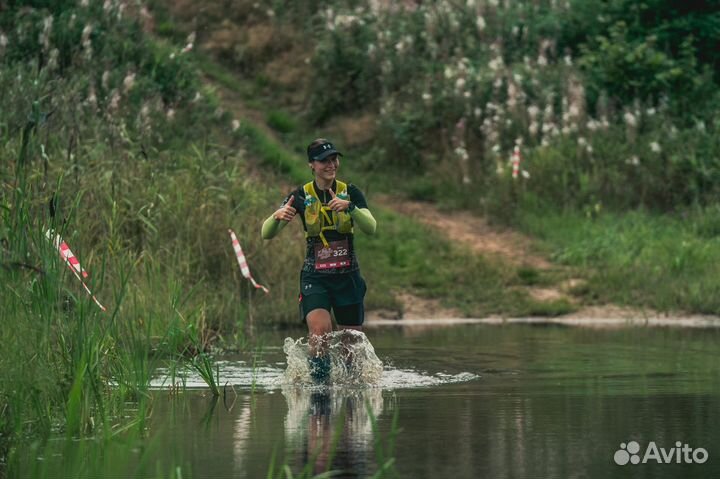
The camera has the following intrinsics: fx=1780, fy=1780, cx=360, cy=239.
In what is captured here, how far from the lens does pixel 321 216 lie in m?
13.3

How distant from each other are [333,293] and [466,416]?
2.49 m

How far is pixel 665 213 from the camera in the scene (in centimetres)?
2478

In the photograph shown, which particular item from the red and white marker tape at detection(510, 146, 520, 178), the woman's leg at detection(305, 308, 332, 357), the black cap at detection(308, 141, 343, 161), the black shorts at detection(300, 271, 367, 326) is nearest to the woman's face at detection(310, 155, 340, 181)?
the black cap at detection(308, 141, 343, 161)

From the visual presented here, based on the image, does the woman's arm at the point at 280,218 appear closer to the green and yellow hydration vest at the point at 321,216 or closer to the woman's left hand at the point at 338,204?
the green and yellow hydration vest at the point at 321,216

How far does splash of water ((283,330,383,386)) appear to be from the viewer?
13.6m

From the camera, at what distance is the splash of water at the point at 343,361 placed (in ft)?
44.6

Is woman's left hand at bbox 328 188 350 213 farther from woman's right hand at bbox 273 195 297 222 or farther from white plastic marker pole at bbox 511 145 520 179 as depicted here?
white plastic marker pole at bbox 511 145 520 179

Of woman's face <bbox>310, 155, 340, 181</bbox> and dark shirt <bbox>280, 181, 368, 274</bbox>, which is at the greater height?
woman's face <bbox>310, 155, 340, 181</bbox>

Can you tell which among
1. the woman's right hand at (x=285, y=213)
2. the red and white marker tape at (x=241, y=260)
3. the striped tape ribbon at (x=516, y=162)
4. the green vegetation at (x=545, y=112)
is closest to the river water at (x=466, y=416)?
the woman's right hand at (x=285, y=213)

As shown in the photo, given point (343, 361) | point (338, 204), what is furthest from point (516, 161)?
point (338, 204)

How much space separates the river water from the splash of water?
0.25 feet

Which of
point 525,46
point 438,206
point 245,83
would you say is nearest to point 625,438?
point 438,206

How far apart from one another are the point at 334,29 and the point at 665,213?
8.51 m

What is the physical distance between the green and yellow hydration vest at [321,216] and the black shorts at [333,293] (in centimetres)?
38
